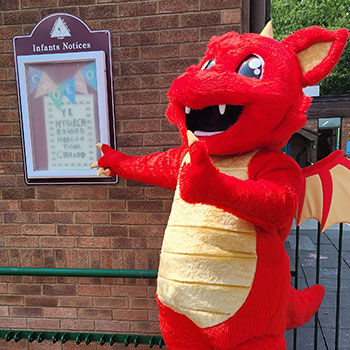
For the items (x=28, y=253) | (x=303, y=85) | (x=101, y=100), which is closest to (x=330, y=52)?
(x=303, y=85)

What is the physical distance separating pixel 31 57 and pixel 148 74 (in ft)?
2.85

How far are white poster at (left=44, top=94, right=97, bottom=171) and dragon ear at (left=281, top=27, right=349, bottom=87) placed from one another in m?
1.52

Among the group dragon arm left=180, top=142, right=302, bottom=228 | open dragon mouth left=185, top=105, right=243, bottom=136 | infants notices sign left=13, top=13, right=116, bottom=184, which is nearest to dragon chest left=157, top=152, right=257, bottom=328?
dragon arm left=180, top=142, right=302, bottom=228

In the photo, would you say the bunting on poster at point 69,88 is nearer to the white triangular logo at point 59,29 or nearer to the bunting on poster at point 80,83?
the bunting on poster at point 80,83

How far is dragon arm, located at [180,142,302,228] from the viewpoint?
4.12 ft

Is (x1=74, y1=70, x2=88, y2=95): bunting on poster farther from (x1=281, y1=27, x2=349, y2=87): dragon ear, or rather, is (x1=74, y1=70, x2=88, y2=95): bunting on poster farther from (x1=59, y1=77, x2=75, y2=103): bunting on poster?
(x1=281, y1=27, x2=349, y2=87): dragon ear

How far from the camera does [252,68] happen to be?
1.50 m

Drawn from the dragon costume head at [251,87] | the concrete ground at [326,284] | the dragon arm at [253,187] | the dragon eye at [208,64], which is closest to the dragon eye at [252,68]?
the dragon costume head at [251,87]

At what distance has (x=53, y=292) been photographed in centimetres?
284

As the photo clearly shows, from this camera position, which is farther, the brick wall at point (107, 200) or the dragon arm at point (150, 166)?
the brick wall at point (107, 200)

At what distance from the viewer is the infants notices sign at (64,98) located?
2.49m

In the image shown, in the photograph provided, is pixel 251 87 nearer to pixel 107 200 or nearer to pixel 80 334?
pixel 107 200

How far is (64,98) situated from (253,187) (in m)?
1.76

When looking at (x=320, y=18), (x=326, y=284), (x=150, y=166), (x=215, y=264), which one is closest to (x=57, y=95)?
(x=150, y=166)
